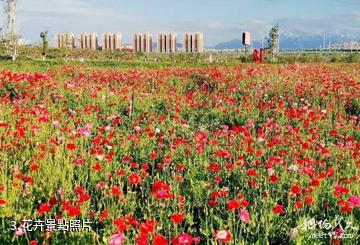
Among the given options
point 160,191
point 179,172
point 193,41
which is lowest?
point 179,172

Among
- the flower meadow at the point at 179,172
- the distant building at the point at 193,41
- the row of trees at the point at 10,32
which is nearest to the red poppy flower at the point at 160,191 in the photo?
the flower meadow at the point at 179,172

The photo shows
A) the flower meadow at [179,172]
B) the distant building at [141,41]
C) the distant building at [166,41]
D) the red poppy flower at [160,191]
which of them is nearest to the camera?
the red poppy flower at [160,191]

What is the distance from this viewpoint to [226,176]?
5008 millimetres

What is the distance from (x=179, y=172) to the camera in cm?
513

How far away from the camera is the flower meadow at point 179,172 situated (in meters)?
3.44

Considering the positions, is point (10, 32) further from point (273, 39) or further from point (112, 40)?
point (112, 40)

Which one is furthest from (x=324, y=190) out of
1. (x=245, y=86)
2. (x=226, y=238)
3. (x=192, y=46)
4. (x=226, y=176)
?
(x=192, y=46)

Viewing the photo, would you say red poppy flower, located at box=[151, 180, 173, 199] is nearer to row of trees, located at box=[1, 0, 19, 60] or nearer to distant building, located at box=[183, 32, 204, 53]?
row of trees, located at box=[1, 0, 19, 60]

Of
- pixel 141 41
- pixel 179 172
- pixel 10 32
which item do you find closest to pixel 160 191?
pixel 179 172

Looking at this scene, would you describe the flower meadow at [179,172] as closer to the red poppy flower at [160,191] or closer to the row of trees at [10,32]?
the red poppy flower at [160,191]

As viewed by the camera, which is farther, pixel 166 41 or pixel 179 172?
pixel 166 41

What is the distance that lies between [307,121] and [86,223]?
435cm

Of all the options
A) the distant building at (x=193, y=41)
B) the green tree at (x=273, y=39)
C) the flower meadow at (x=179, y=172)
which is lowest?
the flower meadow at (x=179, y=172)

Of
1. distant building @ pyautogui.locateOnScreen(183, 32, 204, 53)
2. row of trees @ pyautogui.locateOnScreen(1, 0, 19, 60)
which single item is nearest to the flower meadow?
row of trees @ pyautogui.locateOnScreen(1, 0, 19, 60)
